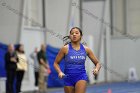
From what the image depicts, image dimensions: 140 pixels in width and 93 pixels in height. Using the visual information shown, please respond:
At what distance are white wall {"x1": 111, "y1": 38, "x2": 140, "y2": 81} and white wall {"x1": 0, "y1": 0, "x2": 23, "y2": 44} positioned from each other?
1127cm

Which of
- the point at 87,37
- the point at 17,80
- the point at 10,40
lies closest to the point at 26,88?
the point at 10,40

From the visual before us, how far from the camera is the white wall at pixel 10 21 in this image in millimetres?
20017

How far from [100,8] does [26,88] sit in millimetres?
10045

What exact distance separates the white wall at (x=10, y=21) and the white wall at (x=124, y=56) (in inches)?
444

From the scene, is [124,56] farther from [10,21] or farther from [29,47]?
[10,21]

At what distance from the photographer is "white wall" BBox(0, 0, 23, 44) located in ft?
65.7

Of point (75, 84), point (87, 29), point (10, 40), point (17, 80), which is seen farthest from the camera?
point (87, 29)

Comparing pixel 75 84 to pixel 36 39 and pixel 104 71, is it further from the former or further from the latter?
pixel 104 71

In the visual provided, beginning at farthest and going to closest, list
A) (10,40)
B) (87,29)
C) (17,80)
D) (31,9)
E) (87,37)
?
(87,29) → (87,37) → (31,9) → (10,40) → (17,80)

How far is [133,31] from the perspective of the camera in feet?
102

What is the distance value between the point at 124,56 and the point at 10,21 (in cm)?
1192

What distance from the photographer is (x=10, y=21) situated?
20.5 m

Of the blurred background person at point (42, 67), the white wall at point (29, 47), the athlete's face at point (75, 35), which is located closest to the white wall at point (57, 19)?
the white wall at point (29, 47)

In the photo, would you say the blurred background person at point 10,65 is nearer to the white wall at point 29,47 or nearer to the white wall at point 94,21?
the white wall at point 29,47
